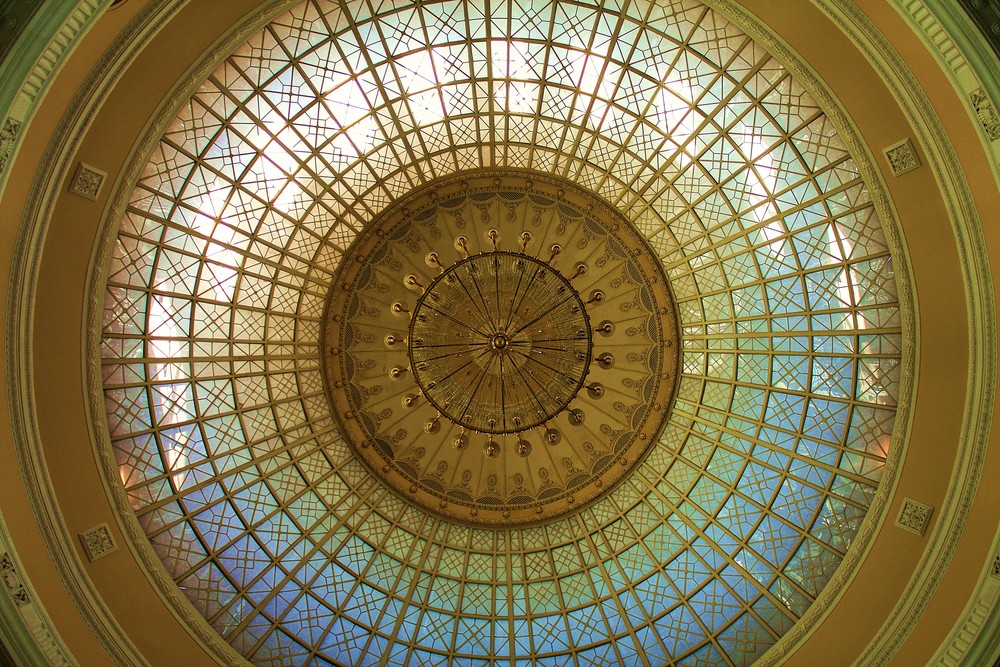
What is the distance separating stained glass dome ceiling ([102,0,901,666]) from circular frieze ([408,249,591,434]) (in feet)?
4.39

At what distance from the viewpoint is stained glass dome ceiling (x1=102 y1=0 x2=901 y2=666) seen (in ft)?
65.2

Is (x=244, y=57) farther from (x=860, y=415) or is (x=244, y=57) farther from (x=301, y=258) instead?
(x=860, y=415)

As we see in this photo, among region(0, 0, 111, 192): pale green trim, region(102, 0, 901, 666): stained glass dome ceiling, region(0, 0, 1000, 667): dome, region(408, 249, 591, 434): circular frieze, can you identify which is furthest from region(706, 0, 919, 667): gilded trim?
region(0, 0, 111, 192): pale green trim

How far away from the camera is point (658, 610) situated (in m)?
24.1

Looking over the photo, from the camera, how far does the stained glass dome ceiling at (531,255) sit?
19.9m

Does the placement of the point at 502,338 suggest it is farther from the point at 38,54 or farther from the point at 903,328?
the point at 38,54

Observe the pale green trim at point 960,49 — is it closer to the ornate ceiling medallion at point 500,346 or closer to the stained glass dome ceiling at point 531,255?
the stained glass dome ceiling at point 531,255

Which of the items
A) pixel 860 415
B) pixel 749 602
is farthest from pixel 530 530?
pixel 860 415

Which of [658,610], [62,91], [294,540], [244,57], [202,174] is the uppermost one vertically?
[244,57]

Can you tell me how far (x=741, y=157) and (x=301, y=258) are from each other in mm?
15120

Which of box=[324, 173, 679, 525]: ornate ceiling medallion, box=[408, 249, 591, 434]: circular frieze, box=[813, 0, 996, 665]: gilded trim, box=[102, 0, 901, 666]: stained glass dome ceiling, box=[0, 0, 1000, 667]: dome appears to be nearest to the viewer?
box=[813, 0, 996, 665]: gilded trim

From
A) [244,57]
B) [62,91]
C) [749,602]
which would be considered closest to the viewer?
[62,91]

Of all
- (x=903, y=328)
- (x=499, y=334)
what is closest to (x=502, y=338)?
(x=499, y=334)

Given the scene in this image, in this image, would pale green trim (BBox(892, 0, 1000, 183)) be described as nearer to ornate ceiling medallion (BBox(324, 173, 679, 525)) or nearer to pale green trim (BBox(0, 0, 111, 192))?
ornate ceiling medallion (BBox(324, 173, 679, 525))
